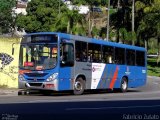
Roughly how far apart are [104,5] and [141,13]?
1093cm

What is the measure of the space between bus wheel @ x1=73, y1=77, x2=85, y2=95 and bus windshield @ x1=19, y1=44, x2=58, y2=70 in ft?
6.10

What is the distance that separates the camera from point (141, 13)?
66.1m

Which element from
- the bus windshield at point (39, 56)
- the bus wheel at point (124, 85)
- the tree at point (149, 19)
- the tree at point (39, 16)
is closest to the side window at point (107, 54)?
the bus wheel at point (124, 85)

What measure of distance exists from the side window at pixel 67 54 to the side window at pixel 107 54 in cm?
316

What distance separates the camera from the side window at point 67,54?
21.7 metres

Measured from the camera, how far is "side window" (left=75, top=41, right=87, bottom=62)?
22.5 metres

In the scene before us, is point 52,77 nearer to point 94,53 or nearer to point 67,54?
point 67,54

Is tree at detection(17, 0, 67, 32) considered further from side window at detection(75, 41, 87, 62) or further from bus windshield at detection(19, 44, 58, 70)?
bus windshield at detection(19, 44, 58, 70)

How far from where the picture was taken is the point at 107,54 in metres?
25.3

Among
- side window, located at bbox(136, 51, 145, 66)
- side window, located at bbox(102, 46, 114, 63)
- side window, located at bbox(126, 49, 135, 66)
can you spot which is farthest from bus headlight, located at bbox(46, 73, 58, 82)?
side window, located at bbox(136, 51, 145, 66)

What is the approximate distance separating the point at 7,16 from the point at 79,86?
252ft

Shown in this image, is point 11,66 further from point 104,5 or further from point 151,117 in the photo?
point 104,5

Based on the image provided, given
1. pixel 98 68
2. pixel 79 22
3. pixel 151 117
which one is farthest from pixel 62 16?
pixel 151 117

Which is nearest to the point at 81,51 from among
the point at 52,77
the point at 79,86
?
the point at 79,86
